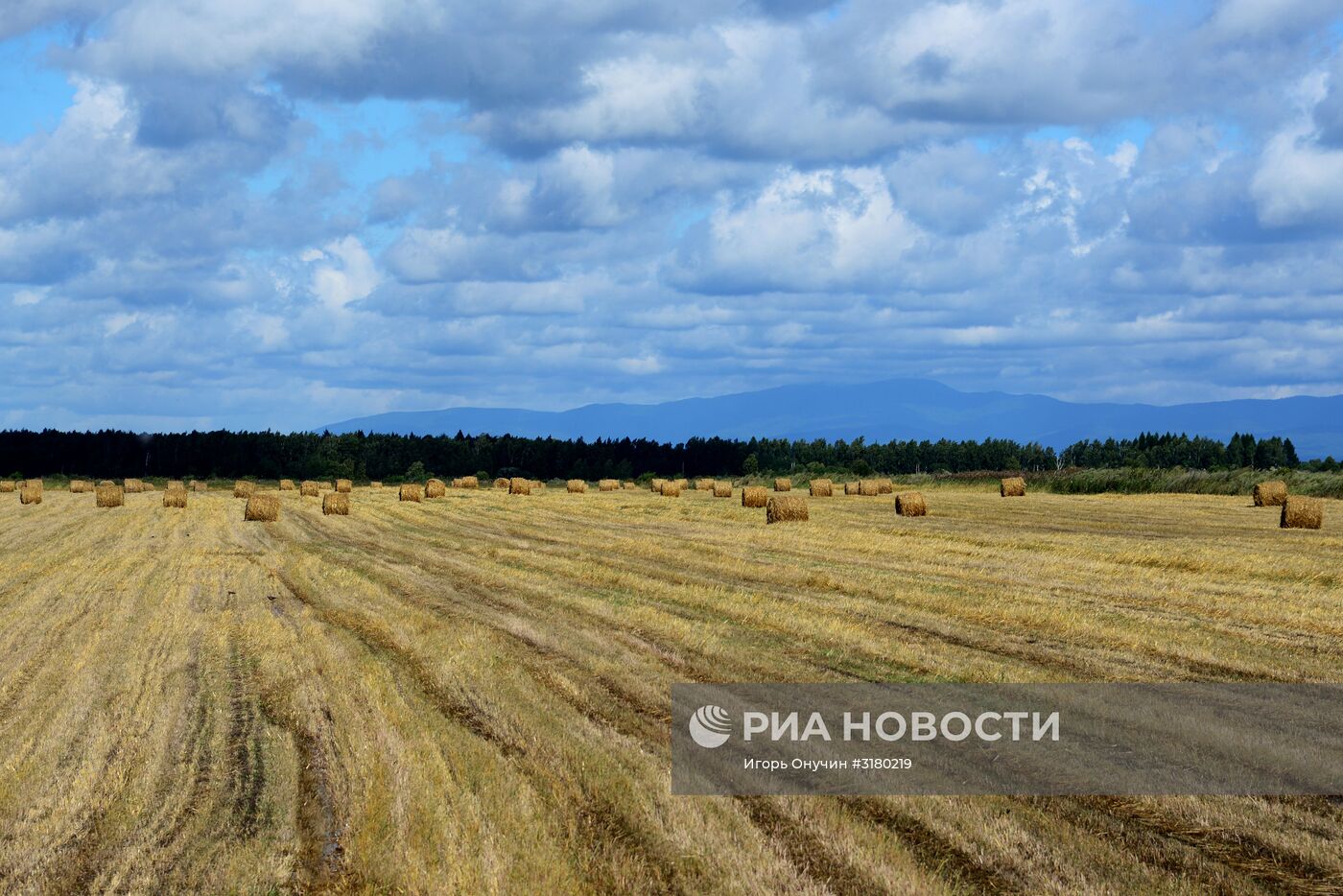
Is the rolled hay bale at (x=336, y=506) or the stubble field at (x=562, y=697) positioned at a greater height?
the rolled hay bale at (x=336, y=506)

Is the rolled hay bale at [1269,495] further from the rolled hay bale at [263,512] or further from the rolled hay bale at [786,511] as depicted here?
the rolled hay bale at [263,512]

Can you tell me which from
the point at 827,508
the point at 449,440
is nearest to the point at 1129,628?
the point at 827,508

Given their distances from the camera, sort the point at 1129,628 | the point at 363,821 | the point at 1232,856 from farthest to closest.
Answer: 1. the point at 1129,628
2. the point at 363,821
3. the point at 1232,856

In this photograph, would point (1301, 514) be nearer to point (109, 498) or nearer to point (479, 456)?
point (109, 498)

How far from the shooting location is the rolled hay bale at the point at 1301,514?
31.5m

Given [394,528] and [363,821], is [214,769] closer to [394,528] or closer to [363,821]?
[363,821]

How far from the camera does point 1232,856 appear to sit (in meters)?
6.77

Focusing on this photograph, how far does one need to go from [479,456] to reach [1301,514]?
4504 inches

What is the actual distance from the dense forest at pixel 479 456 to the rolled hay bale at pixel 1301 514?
86.8 meters

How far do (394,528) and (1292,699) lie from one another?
27.7m

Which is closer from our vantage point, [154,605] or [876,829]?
[876,829]

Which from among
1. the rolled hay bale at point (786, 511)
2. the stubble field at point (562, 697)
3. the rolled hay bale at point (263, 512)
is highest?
the rolled hay bale at point (786, 511)

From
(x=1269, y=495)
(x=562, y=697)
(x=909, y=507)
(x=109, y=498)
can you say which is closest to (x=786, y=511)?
(x=909, y=507)

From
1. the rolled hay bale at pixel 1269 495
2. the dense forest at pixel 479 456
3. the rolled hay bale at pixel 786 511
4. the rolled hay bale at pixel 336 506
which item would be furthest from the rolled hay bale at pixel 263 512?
the dense forest at pixel 479 456
